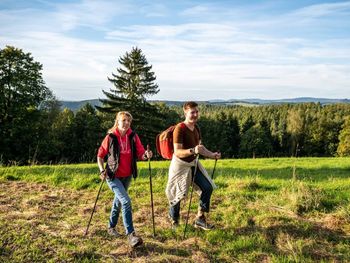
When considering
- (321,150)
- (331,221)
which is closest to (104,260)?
(331,221)

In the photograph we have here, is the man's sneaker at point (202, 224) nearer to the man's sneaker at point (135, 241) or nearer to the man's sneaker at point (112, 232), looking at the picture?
the man's sneaker at point (135, 241)

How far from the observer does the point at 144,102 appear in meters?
46.9

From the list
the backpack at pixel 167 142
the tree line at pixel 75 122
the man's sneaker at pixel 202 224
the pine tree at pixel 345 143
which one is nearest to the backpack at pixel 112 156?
the backpack at pixel 167 142

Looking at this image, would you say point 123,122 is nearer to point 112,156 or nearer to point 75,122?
point 112,156

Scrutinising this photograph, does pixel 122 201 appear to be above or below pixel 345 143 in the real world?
above

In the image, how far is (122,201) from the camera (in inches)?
260

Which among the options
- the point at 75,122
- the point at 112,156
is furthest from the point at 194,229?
the point at 75,122

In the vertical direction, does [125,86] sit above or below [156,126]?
above

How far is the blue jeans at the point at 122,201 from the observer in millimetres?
6555

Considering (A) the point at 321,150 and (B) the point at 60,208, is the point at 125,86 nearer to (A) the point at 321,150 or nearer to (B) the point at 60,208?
(B) the point at 60,208

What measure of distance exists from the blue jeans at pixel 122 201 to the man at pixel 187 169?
3.01 feet

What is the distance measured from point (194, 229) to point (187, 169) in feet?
3.95

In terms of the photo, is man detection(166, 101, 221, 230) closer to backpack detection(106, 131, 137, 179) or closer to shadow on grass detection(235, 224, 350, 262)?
shadow on grass detection(235, 224, 350, 262)

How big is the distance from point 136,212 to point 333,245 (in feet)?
13.6
